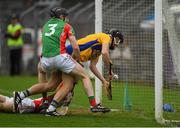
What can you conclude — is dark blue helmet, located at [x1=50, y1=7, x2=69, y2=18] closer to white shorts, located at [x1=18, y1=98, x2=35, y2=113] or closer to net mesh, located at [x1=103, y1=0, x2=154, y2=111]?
white shorts, located at [x1=18, y1=98, x2=35, y2=113]

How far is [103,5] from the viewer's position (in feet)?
51.3

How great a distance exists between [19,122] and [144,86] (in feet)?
19.0

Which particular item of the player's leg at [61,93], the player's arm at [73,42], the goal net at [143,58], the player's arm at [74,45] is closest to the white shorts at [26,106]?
the player's leg at [61,93]

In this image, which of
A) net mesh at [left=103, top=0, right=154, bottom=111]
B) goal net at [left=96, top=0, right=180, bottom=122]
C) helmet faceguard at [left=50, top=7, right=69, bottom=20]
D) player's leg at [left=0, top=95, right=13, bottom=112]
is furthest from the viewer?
net mesh at [left=103, top=0, right=154, bottom=111]

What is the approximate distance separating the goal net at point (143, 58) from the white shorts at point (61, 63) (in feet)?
4.71

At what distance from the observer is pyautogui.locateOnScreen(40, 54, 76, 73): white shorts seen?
12695 mm

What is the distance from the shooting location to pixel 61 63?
12.7 m

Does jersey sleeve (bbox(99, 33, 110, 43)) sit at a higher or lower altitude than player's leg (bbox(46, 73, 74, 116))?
higher

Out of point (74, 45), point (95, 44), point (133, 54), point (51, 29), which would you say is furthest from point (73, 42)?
point (133, 54)

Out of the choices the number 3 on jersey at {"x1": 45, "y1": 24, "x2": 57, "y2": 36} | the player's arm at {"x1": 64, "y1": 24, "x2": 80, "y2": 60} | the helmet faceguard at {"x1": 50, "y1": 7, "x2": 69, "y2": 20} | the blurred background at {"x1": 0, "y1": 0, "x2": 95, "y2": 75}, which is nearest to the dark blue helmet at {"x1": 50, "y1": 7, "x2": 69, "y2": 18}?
the helmet faceguard at {"x1": 50, "y1": 7, "x2": 69, "y2": 20}

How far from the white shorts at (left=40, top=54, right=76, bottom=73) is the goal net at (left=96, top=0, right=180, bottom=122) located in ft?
4.71

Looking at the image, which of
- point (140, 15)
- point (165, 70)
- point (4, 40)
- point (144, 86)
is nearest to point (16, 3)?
point (4, 40)

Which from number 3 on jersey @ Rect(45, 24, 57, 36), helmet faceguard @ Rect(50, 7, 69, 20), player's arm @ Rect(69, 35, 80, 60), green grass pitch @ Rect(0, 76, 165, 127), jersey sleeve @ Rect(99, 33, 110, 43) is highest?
helmet faceguard @ Rect(50, 7, 69, 20)

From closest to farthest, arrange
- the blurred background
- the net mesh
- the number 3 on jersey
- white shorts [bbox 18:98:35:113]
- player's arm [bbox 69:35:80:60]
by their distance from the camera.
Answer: player's arm [bbox 69:35:80:60] → the number 3 on jersey → white shorts [bbox 18:98:35:113] → the net mesh → the blurred background
